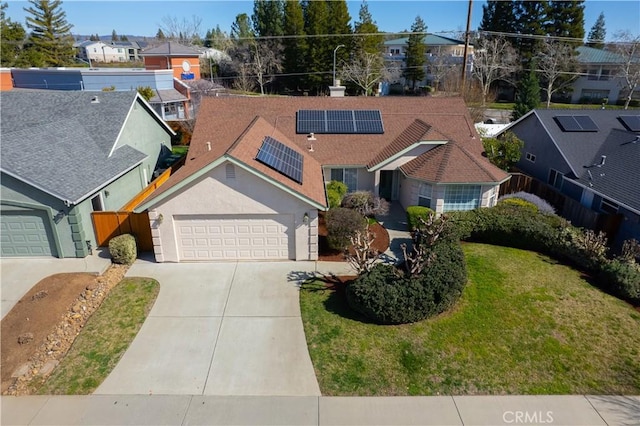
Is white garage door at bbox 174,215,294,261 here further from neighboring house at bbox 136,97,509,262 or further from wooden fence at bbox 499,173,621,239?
wooden fence at bbox 499,173,621,239

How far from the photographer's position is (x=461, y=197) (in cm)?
1872

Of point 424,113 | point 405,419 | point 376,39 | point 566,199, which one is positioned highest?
point 376,39

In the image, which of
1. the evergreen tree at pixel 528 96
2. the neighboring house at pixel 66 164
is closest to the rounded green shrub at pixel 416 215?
the neighboring house at pixel 66 164

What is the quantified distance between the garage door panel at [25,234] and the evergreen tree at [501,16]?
65395 mm

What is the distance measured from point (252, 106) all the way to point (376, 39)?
42.9 metres

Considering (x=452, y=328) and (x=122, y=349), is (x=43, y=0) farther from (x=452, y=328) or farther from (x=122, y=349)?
(x=452, y=328)

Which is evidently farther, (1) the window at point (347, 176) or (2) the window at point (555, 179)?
(2) the window at point (555, 179)

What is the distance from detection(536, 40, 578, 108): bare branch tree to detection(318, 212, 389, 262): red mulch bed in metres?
44.8

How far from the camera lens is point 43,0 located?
65.3 meters

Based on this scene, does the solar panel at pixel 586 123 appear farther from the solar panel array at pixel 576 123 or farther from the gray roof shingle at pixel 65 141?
the gray roof shingle at pixel 65 141

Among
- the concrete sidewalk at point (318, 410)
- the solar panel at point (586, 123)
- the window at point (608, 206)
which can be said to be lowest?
the concrete sidewalk at point (318, 410)

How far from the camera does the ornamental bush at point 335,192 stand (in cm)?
1872

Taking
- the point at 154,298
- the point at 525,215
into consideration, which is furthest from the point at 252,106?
the point at 525,215

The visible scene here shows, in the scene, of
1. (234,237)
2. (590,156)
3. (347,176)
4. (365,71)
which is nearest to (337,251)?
(234,237)
